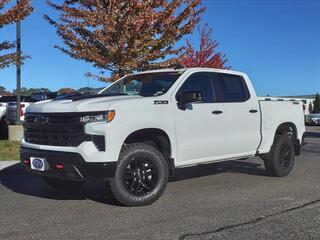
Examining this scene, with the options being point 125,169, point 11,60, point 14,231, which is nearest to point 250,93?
point 125,169

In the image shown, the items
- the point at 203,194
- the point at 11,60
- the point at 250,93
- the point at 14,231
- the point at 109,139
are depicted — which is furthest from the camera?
the point at 11,60

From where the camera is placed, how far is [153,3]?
47.7ft

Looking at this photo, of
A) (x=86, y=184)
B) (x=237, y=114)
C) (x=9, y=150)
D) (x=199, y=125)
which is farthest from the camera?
(x=9, y=150)

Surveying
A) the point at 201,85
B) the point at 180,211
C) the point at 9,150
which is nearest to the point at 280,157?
the point at 201,85

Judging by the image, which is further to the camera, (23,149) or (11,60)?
(11,60)

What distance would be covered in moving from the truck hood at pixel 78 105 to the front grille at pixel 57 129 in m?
0.06

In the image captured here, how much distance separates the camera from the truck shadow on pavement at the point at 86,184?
23.9 feet

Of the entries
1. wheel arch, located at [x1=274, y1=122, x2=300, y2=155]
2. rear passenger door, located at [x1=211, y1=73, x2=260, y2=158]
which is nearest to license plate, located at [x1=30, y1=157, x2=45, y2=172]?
rear passenger door, located at [x1=211, y1=73, x2=260, y2=158]

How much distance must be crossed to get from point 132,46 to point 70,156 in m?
8.21

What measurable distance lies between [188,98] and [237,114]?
135 centimetres

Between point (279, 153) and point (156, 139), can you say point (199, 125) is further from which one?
point (279, 153)

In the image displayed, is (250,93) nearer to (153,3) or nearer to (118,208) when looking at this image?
(118,208)

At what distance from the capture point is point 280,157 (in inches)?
356

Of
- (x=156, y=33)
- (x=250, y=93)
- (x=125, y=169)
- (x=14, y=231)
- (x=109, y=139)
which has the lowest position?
(x=14, y=231)
